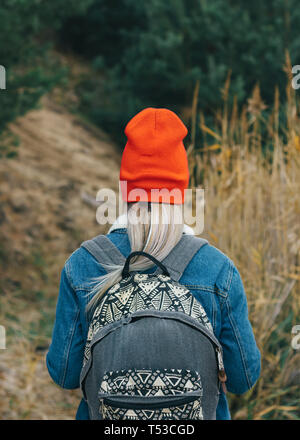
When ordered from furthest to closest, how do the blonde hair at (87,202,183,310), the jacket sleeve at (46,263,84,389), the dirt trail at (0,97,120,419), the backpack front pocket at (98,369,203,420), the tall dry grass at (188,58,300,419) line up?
the dirt trail at (0,97,120,419)
the tall dry grass at (188,58,300,419)
the jacket sleeve at (46,263,84,389)
the blonde hair at (87,202,183,310)
the backpack front pocket at (98,369,203,420)

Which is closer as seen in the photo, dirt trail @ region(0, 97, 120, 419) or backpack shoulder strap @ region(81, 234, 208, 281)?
backpack shoulder strap @ region(81, 234, 208, 281)

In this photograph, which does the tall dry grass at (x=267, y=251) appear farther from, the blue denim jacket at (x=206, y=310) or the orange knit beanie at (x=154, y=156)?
the orange knit beanie at (x=154, y=156)

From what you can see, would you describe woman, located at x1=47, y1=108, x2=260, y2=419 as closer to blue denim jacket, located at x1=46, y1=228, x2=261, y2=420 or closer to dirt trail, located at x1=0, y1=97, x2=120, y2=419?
blue denim jacket, located at x1=46, y1=228, x2=261, y2=420

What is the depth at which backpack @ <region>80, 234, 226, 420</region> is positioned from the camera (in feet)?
4.13

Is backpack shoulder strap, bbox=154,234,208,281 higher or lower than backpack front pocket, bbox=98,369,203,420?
higher

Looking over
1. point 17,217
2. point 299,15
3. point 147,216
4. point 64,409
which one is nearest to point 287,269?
point 64,409

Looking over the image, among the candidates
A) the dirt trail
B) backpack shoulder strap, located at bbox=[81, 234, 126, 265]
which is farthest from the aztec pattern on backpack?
the dirt trail

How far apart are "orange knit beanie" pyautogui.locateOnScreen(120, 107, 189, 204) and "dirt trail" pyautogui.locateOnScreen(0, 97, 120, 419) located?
83.0 inches

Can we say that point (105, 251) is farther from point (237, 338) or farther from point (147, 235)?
point (237, 338)

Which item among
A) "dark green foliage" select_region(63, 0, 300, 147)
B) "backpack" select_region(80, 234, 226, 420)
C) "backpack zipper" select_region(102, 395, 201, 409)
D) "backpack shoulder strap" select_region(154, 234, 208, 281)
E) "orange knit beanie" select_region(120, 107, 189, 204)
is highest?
"dark green foliage" select_region(63, 0, 300, 147)

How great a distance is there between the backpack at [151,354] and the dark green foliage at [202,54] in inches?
230

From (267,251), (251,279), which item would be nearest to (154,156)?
(251,279)

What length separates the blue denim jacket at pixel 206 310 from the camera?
145 cm

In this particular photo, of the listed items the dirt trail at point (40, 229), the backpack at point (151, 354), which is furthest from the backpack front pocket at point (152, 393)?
the dirt trail at point (40, 229)
